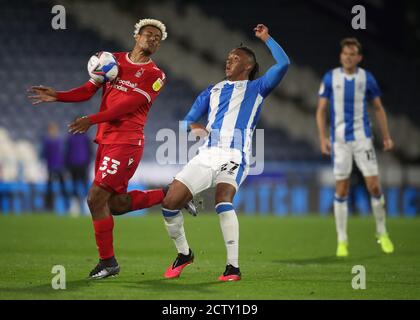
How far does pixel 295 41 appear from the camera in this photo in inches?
1011

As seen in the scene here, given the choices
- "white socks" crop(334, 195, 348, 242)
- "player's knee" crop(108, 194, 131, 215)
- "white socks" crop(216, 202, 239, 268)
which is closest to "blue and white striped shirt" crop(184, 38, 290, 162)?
"white socks" crop(216, 202, 239, 268)

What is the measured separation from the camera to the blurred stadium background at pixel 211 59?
75.5 ft

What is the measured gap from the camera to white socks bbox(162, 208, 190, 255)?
8055mm

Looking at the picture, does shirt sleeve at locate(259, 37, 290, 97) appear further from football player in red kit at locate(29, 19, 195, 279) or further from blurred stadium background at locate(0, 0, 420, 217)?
blurred stadium background at locate(0, 0, 420, 217)

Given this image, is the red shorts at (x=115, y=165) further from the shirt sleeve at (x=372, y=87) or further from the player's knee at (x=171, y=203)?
the shirt sleeve at (x=372, y=87)

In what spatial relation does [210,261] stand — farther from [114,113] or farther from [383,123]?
[383,123]

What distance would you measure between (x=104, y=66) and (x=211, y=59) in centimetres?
1761

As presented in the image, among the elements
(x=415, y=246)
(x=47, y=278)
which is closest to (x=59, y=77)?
(x=415, y=246)

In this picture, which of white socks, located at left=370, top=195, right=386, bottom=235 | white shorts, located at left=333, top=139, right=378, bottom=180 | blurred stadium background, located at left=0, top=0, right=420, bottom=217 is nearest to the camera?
white shorts, located at left=333, top=139, right=378, bottom=180

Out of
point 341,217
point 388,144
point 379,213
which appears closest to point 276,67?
point 341,217

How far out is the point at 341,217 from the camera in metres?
10.8

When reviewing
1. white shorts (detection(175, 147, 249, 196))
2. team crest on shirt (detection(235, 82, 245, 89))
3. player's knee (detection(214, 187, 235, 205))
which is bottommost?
player's knee (detection(214, 187, 235, 205))

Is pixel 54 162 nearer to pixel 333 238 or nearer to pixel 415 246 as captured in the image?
pixel 333 238

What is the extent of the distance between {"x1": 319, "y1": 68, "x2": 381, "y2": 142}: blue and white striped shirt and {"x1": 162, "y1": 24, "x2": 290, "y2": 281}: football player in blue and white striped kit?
2.81 metres
